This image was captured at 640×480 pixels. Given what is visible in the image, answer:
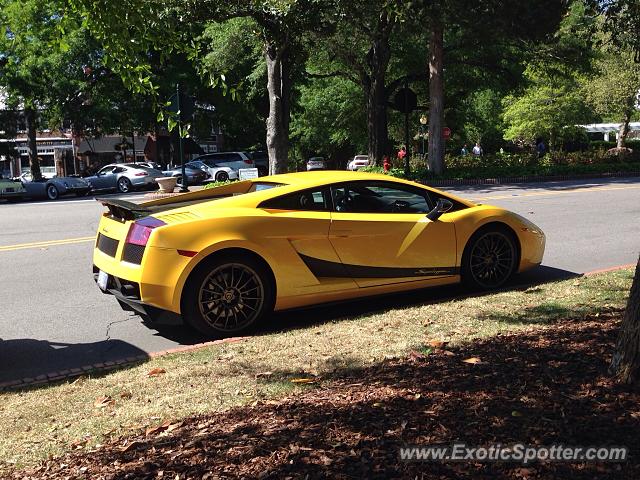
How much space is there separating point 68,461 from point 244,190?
4.04 metres

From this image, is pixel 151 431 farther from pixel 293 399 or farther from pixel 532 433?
pixel 532 433

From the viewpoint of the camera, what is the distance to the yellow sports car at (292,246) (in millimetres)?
5727

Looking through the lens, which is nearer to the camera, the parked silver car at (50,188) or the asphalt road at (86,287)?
the asphalt road at (86,287)

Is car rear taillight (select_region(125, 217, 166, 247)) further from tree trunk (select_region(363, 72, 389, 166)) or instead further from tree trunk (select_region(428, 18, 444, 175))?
tree trunk (select_region(363, 72, 389, 166))

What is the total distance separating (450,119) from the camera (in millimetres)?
42719

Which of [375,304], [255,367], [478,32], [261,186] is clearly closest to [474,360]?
[255,367]

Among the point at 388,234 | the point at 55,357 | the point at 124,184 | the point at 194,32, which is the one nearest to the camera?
the point at 55,357

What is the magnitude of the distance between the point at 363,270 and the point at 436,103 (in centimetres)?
2052

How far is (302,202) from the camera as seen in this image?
20.9 feet

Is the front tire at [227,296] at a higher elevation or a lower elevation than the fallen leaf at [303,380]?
higher

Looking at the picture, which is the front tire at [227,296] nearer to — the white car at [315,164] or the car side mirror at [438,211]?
the car side mirror at [438,211]

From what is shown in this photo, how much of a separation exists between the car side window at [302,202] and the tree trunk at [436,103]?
1988 cm

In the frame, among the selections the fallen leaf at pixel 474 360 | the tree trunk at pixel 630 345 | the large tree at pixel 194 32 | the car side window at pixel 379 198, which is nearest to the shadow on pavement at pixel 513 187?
the large tree at pixel 194 32

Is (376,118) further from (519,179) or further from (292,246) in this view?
(292,246)
